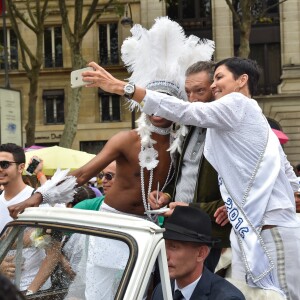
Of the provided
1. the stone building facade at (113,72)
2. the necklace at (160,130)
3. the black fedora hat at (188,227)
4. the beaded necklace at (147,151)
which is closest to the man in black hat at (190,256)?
the black fedora hat at (188,227)

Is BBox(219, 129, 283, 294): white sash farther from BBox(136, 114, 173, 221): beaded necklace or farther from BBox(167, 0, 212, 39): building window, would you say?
BBox(167, 0, 212, 39): building window

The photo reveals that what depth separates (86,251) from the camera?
3.12 meters

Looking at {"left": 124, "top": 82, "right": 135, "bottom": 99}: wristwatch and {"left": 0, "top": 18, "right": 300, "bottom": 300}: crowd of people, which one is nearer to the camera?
{"left": 0, "top": 18, "right": 300, "bottom": 300}: crowd of people

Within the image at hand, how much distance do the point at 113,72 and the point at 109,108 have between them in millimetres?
1937

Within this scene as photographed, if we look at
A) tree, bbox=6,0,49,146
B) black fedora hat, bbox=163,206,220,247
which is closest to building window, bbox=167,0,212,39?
tree, bbox=6,0,49,146

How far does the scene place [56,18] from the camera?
38281 mm

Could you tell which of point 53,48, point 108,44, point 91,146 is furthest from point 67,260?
point 53,48

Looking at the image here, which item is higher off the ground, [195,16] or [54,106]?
[195,16]

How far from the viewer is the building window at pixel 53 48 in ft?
127

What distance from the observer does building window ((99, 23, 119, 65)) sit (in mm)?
37906

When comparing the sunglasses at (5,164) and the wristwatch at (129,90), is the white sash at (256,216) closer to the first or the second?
the wristwatch at (129,90)

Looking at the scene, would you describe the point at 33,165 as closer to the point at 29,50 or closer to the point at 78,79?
the point at 78,79

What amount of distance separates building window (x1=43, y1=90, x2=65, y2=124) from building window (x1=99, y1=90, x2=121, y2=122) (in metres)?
2.12

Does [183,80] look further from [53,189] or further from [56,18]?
[56,18]
